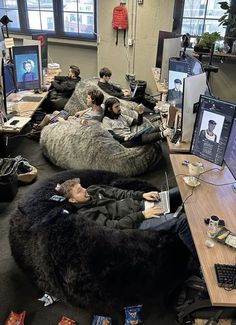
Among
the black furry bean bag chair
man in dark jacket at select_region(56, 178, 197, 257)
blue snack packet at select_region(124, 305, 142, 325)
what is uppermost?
man in dark jacket at select_region(56, 178, 197, 257)

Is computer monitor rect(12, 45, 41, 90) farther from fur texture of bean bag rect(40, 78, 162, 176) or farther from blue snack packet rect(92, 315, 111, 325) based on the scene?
blue snack packet rect(92, 315, 111, 325)

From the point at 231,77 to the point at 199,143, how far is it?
3754 millimetres

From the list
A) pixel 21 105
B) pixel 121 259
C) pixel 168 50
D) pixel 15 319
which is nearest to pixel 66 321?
pixel 15 319

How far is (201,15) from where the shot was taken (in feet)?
18.3

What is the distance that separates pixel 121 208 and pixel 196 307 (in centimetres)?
83

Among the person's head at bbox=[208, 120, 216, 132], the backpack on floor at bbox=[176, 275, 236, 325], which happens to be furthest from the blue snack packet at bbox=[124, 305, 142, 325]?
the person's head at bbox=[208, 120, 216, 132]

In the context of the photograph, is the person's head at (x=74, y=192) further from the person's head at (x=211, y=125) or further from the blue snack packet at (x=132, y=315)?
the person's head at (x=211, y=125)

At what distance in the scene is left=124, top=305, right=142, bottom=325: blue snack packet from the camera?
1.98 metres

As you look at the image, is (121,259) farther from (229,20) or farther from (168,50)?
(229,20)

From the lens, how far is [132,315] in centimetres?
199

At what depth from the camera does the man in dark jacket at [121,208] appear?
2.14 metres

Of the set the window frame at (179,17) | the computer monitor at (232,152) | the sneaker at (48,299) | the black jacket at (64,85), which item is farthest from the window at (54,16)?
the sneaker at (48,299)

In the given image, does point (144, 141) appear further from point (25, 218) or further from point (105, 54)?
point (105, 54)

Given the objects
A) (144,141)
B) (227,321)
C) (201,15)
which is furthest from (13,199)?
(201,15)
